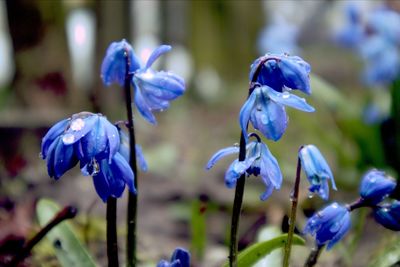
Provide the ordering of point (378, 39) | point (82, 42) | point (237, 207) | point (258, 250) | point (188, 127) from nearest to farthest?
1. point (237, 207)
2. point (258, 250)
3. point (378, 39)
4. point (188, 127)
5. point (82, 42)

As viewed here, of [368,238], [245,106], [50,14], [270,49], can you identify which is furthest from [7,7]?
[245,106]

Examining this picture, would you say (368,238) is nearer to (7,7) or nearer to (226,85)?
(7,7)

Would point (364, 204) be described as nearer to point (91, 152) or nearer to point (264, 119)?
point (264, 119)

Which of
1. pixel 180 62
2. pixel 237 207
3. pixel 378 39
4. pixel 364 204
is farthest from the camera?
pixel 180 62

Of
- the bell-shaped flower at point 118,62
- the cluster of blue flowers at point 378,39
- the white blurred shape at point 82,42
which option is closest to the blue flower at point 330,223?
the bell-shaped flower at point 118,62

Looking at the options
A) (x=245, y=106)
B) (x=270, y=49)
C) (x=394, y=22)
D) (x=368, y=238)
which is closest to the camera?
(x=245, y=106)

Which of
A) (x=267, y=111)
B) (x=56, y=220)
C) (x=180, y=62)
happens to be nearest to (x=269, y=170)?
(x=267, y=111)
